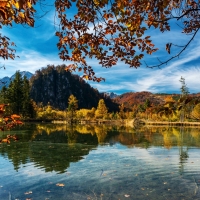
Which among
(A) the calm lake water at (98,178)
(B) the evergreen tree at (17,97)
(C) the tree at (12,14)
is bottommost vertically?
(A) the calm lake water at (98,178)

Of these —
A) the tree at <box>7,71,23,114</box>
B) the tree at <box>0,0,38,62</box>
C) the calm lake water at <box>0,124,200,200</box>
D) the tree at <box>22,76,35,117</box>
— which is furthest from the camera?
the tree at <box>22,76,35,117</box>

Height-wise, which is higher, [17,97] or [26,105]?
[17,97]

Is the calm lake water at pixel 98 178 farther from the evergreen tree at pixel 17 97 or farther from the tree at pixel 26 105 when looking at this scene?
the tree at pixel 26 105

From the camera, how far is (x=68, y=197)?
5.98 metres

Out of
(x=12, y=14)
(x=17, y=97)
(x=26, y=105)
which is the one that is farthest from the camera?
(x=26, y=105)

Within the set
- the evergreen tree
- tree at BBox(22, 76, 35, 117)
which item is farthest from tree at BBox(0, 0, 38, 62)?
tree at BBox(22, 76, 35, 117)

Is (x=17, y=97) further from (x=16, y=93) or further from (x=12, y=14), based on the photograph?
Result: (x=12, y=14)

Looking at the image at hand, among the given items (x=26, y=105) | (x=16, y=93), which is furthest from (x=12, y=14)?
(x=26, y=105)

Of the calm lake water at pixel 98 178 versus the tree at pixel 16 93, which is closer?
the calm lake water at pixel 98 178

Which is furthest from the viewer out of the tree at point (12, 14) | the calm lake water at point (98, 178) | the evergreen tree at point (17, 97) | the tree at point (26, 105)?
the tree at point (26, 105)

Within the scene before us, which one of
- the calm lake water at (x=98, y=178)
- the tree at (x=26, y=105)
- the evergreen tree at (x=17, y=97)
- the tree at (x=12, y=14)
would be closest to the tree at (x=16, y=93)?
the evergreen tree at (x=17, y=97)

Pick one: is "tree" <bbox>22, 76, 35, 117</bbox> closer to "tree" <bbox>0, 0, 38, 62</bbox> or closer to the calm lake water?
the calm lake water

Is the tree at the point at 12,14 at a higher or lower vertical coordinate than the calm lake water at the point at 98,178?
higher

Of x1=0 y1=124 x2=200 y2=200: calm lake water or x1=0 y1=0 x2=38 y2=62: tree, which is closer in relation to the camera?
x1=0 y1=0 x2=38 y2=62: tree
